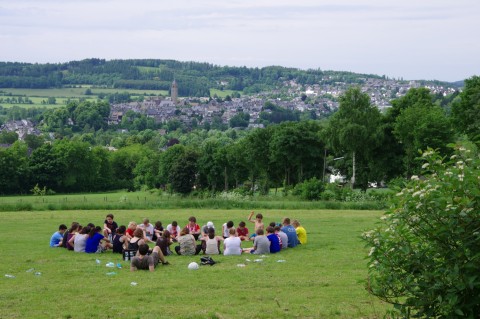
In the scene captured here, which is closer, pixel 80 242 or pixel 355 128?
pixel 80 242

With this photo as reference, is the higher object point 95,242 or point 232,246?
point 232,246

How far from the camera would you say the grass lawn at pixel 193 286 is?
16.1 m

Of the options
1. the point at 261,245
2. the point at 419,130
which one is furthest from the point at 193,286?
the point at 419,130

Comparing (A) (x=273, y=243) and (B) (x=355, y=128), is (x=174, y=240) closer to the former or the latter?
(A) (x=273, y=243)

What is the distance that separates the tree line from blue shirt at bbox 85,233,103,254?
2372cm

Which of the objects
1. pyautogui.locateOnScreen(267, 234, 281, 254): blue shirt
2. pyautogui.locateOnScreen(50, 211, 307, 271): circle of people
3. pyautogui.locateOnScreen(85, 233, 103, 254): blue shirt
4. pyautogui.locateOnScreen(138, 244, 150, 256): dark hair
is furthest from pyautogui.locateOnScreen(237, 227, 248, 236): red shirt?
pyautogui.locateOnScreen(138, 244, 150, 256): dark hair

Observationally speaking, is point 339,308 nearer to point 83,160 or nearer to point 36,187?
point 36,187

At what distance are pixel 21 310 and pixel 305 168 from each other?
72.5 m

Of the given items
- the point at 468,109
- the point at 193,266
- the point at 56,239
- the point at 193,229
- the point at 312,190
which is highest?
the point at 468,109

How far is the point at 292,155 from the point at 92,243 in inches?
2368

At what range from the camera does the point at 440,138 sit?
2685 inches

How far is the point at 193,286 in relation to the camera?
1909cm

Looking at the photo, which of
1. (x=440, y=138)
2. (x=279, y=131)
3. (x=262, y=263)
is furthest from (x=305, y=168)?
(x=262, y=263)

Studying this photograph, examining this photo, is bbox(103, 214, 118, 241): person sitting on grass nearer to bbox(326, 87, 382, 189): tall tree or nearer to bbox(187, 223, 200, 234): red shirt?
bbox(187, 223, 200, 234): red shirt
